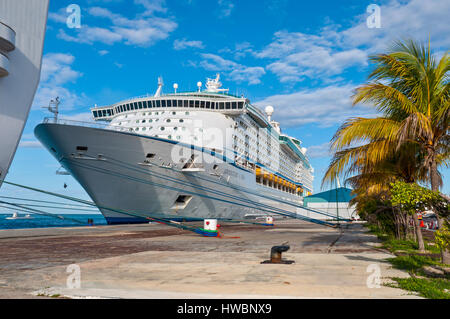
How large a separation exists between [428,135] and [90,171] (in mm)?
17990

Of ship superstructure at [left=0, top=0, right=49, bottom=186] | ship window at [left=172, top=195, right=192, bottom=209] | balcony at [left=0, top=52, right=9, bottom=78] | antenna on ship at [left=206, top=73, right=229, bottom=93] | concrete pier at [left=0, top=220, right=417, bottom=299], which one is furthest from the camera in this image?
antenna on ship at [left=206, top=73, right=229, bottom=93]

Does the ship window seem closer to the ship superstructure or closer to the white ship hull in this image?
the white ship hull

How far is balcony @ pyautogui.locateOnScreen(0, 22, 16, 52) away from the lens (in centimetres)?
876

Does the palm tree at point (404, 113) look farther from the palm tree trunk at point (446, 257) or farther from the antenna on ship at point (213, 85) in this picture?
the antenna on ship at point (213, 85)

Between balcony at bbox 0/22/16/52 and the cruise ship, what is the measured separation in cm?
666

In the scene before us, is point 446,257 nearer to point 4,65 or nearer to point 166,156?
point 4,65

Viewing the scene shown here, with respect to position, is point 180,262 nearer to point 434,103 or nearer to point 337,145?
point 337,145

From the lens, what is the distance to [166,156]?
22.1 metres

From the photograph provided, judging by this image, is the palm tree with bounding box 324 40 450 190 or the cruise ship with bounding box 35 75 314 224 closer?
the palm tree with bounding box 324 40 450 190

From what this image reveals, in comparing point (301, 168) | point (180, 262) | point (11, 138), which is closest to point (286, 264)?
point (180, 262)

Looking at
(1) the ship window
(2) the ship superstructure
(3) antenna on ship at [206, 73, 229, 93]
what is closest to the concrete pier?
(2) the ship superstructure

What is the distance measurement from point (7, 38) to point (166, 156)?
44.6 feet

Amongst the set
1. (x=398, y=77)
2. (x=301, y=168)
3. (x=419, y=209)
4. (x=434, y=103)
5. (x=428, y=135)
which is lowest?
(x=419, y=209)

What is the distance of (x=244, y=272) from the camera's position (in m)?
6.39
